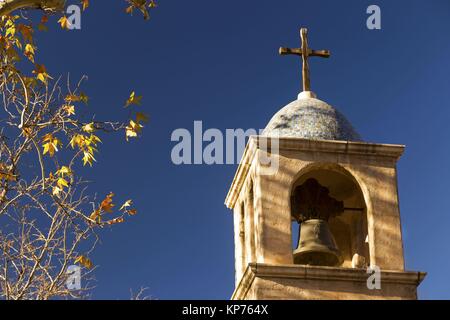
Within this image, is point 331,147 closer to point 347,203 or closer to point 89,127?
point 347,203

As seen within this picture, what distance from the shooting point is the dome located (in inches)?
608

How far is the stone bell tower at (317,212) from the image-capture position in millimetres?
14188

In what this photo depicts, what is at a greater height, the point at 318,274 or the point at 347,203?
the point at 347,203

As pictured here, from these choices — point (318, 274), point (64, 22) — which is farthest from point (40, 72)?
point (318, 274)

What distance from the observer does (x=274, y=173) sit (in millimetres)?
14867

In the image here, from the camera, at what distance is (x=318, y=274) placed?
46.4ft

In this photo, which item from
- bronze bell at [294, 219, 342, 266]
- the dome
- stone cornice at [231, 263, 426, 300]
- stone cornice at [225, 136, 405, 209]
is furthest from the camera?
the dome

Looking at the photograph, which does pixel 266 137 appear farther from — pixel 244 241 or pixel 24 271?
pixel 24 271

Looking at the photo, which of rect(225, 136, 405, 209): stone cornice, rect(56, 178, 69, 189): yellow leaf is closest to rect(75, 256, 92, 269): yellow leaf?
rect(56, 178, 69, 189): yellow leaf

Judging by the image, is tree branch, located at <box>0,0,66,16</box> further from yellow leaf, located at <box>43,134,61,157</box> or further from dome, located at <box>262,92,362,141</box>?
dome, located at <box>262,92,362,141</box>

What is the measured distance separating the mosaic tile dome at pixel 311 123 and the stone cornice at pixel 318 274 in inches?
82.5

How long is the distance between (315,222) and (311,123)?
4.64 ft
